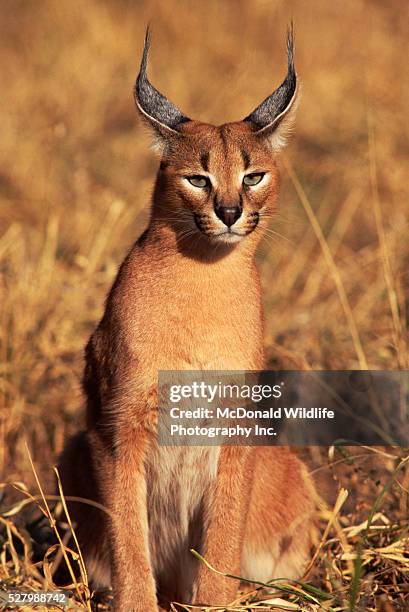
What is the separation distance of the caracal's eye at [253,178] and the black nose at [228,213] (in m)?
0.20

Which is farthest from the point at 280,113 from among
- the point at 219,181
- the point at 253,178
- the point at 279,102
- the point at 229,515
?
the point at 229,515

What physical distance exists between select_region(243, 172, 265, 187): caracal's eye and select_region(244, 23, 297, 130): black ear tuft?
0.69ft

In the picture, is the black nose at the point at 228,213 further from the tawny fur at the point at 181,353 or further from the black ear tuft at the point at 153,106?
the black ear tuft at the point at 153,106

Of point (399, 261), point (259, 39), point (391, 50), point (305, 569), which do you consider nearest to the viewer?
point (305, 569)

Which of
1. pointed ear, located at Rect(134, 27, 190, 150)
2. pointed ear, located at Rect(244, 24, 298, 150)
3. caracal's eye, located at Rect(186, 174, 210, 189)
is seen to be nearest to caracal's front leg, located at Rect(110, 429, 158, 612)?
caracal's eye, located at Rect(186, 174, 210, 189)

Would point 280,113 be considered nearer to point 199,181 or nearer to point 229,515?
point 199,181

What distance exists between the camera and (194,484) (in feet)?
13.5

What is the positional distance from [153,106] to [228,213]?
659mm

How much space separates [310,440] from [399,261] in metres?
1.58

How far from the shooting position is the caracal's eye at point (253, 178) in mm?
3910

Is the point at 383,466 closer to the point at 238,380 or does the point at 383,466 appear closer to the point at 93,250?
the point at 238,380

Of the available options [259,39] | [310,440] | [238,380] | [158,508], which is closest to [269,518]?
[158,508]

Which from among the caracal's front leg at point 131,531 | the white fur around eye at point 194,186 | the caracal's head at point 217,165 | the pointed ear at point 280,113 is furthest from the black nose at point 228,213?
the caracal's front leg at point 131,531

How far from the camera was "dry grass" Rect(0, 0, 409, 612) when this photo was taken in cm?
479
